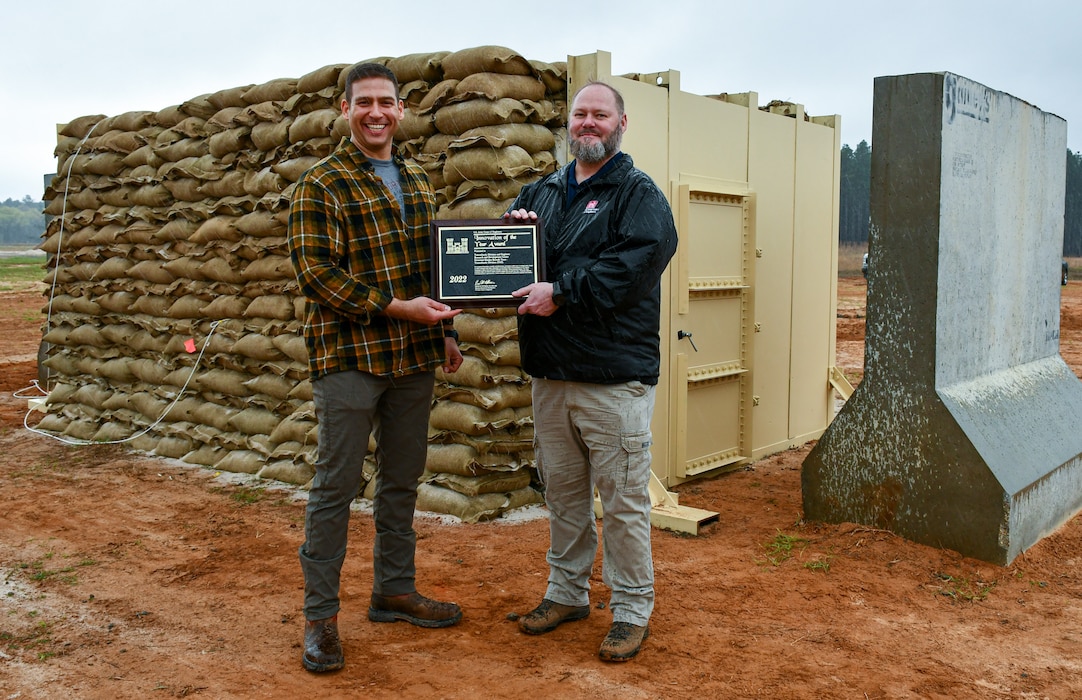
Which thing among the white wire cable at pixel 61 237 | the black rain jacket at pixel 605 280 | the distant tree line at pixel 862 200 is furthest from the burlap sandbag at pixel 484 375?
the distant tree line at pixel 862 200

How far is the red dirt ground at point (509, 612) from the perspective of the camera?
3275mm

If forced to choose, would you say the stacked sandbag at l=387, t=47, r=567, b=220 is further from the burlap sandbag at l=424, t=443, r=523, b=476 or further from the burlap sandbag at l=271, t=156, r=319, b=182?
the burlap sandbag at l=424, t=443, r=523, b=476

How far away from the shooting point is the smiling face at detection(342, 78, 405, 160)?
3.36m

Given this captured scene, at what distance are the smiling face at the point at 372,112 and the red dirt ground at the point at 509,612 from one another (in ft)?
6.29

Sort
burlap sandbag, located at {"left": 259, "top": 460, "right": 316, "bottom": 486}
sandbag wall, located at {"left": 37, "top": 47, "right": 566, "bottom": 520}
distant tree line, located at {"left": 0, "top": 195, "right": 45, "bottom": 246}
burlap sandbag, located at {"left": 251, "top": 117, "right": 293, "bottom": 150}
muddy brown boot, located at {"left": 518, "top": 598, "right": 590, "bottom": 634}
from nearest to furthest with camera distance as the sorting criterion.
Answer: muddy brown boot, located at {"left": 518, "top": 598, "right": 590, "bottom": 634} < sandbag wall, located at {"left": 37, "top": 47, "right": 566, "bottom": 520} < burlap sandbag, located at {"left": 259, "top": 460, "right": 316, "bottom": 486} < burlap sandbag, located at {"left": 251, "top": 117, "right": 293, "bottom": 150} < distant tree line, located at {"left": 0, "top": 195, "right": 45, "bottom": 246}

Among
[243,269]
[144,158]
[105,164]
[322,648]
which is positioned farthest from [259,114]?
[322,648]

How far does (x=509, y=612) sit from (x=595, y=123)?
205 centimetres

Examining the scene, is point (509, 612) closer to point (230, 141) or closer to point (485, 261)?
point (485, 261)

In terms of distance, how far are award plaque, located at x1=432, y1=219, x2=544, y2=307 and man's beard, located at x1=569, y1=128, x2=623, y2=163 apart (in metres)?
0.30

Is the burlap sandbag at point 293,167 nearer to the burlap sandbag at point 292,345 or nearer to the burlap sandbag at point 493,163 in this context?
the burlap sandbag at point 292,345

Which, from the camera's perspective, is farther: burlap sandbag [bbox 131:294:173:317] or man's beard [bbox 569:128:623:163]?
burlap sandbag [bbox 131:294:173:317]

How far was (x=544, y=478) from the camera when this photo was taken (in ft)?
12.0

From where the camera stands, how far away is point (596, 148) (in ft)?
11.0

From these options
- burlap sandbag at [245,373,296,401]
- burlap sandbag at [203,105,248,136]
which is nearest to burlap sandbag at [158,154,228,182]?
burlap sandbag at [203,105,248,136]
